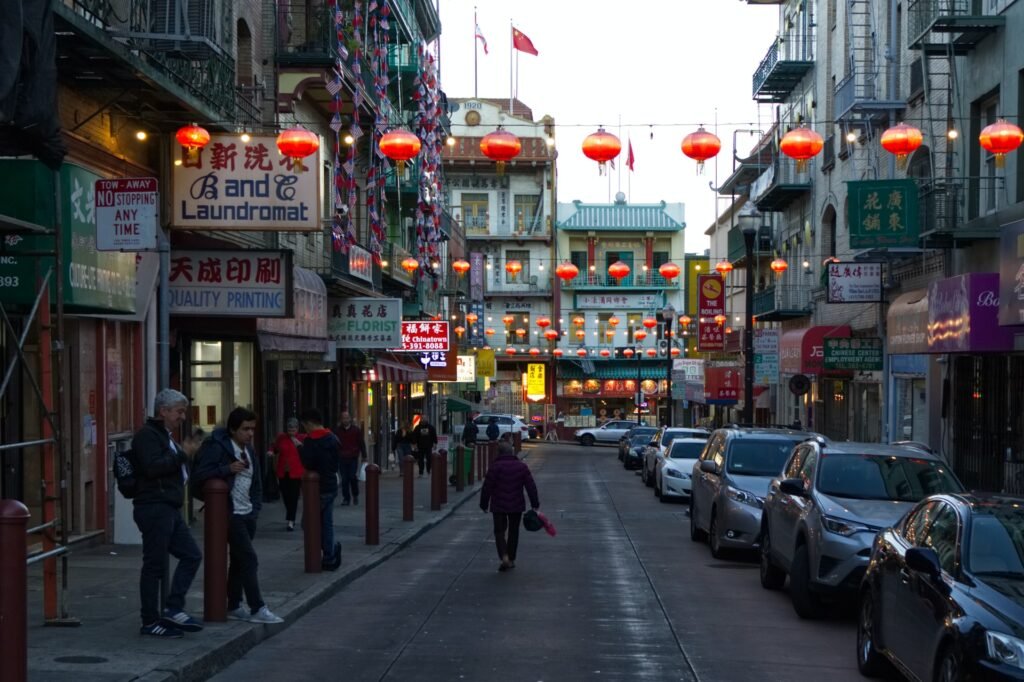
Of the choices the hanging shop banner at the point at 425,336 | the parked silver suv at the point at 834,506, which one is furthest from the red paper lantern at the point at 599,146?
the hanging shop banner at the point at 425,336

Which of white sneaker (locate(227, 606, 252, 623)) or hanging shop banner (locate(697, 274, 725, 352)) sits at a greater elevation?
hanging shop banner (locate(697, 274, 725, 352))

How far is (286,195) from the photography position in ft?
62.1

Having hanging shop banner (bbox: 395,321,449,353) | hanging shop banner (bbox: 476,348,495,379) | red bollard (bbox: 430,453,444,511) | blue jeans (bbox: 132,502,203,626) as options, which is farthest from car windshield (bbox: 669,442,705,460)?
hanging shop banner (bbox: 476,348,495,379)

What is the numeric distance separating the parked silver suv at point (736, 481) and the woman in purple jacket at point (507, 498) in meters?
2.83

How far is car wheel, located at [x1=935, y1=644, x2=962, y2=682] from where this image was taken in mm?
7523

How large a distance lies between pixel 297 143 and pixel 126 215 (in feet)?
21.1

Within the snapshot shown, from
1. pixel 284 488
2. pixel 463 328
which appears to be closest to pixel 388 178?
pixel 284 488

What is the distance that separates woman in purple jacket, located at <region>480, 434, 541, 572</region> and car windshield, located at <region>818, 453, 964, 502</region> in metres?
4.27

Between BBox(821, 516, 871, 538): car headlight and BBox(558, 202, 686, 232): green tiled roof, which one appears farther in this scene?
BBox(558, 202, 686, 232): green tiled roof

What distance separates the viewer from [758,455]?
19125mm

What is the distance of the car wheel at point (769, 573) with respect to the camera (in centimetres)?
1507

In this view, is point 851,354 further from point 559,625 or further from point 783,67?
point 559,625

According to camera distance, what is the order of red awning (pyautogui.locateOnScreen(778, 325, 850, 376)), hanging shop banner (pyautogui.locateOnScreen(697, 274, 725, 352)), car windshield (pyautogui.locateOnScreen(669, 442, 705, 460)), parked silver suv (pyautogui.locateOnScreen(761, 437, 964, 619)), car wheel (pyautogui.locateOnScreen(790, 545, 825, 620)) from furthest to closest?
hanging shop banner (pyautogui.locateOnScreen(697, 274, 725, 352)) → red awning (pyautogui.locateOnScreen(778, 325, 850, 376)) → car windshield (pyautogui.locateOnScreen(669, 442, 705, 460)) → car wheel (pyautogui.locateOnScreen(790, 545, 825, 620)) → parked silver suv (pyautogui.locateOnScreen(761, 437, 964, 619))

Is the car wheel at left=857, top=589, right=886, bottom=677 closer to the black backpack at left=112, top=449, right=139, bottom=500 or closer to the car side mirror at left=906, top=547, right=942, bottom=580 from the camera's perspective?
the car side mirror at left=906, top=547, right=942, bottom=580
